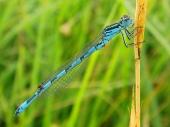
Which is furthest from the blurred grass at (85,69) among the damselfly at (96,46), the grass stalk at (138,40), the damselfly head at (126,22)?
the grass stalk at (138,40)

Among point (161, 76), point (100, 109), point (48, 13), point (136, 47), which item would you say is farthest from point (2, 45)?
point (136, 47)

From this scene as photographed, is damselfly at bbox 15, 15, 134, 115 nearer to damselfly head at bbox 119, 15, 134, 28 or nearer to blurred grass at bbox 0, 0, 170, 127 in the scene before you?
damselfly head at bbox 119, 15, 134, 28

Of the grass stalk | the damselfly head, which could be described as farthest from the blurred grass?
the grass stalk

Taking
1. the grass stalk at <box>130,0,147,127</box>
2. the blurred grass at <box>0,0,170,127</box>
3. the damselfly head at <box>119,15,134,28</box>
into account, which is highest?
the blurred grass at <box>0,0,170,127</box>

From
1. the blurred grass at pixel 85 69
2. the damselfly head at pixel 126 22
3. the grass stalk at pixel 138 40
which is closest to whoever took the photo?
the grass stalk at pixel 138 40

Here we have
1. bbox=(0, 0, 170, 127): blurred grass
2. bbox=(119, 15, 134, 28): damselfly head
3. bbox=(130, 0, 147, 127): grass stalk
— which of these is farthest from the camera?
bbox=(0, 0, 170, 127): blurred grass

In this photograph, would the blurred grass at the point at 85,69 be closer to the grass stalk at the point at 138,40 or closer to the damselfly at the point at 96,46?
the damselfly at the point at 96,46

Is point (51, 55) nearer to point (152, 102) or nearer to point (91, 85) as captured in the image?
point (91, 85)
